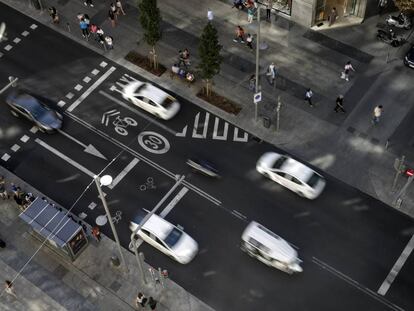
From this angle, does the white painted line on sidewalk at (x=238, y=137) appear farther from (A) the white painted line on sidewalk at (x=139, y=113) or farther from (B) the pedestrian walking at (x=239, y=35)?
(B) the pedestrian walking at (x=239, y=35)

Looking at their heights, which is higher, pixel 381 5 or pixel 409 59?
pixel 381 5

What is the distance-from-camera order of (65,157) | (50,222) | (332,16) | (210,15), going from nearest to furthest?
(50,222) < (65,157) < (332,16) < (210,15)

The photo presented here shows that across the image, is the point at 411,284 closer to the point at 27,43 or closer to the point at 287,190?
the point at 287,190

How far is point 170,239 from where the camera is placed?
1476 inches

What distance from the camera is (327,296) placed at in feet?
120

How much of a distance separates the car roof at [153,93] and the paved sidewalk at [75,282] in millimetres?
10974

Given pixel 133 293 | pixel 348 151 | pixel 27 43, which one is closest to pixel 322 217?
pixel 348 151

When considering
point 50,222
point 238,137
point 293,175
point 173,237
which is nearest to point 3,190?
point 50,222

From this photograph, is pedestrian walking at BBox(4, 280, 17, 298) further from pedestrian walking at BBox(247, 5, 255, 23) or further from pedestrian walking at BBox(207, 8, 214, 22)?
pedestrian walking at BBox(247, 5, 255, 23)

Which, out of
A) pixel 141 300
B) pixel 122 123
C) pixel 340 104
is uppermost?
pixel 340 104

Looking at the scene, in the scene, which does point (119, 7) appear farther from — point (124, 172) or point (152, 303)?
point (152, 303)

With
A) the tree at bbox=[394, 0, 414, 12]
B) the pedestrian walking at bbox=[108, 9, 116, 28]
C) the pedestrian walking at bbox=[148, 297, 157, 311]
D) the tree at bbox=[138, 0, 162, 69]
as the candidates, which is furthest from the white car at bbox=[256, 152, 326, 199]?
the pedestrian walking at bbox=[108, 9, 116, 28]

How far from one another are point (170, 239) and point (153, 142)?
868 cm

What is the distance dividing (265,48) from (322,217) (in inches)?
556
